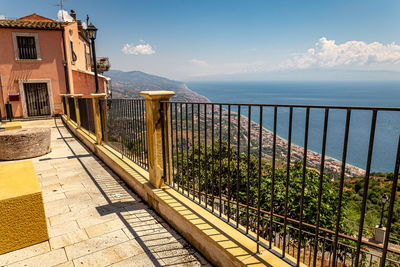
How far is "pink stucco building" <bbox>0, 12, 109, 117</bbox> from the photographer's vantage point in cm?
1648

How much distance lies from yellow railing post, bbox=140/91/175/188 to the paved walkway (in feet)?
2.02

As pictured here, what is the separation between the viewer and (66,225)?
3330 mm

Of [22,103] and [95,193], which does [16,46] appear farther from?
[95,193]

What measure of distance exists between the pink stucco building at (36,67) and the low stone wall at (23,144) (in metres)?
12.7

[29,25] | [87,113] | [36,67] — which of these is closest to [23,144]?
[87,113]

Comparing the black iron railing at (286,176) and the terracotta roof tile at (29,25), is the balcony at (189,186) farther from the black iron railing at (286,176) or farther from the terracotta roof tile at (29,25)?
the terracotta roof tile at (29,25)

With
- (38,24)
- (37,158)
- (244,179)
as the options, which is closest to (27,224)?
(37,158)

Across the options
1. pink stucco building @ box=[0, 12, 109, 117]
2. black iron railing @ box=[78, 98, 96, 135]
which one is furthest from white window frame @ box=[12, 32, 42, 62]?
black iron railing @ box=[78, 98, 96, 135]

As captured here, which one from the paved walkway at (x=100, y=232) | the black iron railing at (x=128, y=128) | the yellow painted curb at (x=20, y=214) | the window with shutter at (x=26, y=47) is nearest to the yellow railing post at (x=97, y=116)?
the black iron railing at (x=128, y=128)

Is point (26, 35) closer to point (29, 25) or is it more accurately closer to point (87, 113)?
point (29, 25)

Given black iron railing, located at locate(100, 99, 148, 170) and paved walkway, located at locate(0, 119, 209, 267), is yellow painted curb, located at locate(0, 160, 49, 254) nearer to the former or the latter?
paved walkway, located at locate(0, 119, 209, 267)

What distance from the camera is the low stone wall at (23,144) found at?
6.45 m

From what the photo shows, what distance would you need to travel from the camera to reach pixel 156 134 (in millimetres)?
3604

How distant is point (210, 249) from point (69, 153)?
6230 millimetres
